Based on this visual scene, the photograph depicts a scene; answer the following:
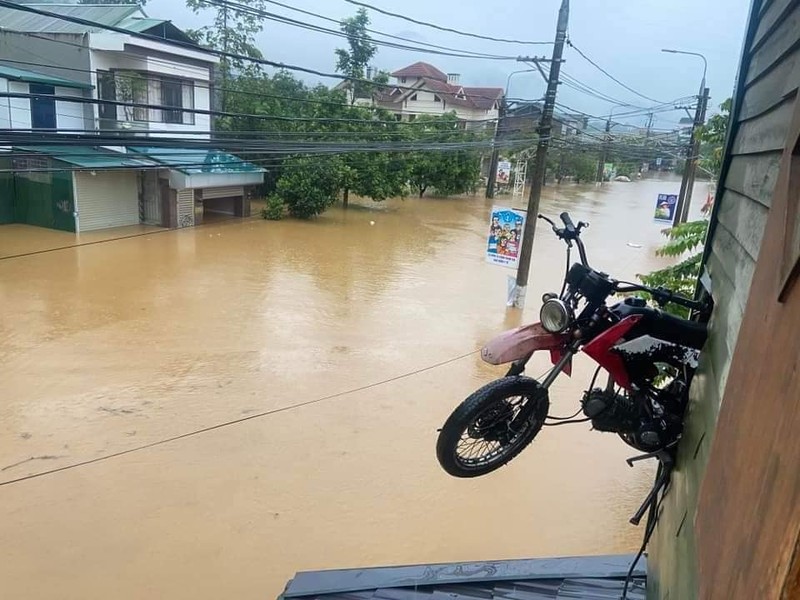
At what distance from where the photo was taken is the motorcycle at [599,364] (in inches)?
92.6

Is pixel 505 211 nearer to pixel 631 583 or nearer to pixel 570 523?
pixel 570 523

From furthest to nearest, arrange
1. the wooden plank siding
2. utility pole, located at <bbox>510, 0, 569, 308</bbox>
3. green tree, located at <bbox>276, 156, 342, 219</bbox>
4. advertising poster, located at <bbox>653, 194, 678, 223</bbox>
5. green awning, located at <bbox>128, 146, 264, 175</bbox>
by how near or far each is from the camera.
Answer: green tree, located at <bbox>276, 156, 342, 219</bbox>, advertising poster, located at <bbox>653, 194, 678, 223</bbox>, green awning, located at <bbox>128, 146, 264, 175</bbox>, utility pole, located at <bbox>510, 0, 569, 308</bbox>, the wooden plank siding

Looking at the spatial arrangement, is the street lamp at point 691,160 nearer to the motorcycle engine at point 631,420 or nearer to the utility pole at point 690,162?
the utility pole at point 690,162

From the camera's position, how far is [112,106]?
16.7m

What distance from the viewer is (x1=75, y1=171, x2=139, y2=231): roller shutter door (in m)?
16.4

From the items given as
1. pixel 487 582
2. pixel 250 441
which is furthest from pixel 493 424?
pixel 250 441

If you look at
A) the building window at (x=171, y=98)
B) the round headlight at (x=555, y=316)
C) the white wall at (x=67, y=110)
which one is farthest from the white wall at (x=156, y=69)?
the round headlight at (x=555, y=316)

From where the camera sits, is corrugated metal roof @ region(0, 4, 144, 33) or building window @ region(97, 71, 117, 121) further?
corrugated metal roof @ region(0, 4, 144, 33)

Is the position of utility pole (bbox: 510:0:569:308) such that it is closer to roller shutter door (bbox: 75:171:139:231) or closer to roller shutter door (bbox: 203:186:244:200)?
roller shutter door (bbox: 203:186:244:200)

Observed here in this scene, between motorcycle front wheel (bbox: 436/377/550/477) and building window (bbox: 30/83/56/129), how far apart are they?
16019 millimetres

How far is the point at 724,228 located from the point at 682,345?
1.72ft

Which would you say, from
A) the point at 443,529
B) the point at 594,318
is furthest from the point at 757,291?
the point at 443,529

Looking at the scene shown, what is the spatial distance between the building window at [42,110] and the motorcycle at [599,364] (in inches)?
632

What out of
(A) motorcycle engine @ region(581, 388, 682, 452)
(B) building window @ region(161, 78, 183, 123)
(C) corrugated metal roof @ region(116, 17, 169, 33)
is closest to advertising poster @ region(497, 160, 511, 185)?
(B) building window @ region(161, 78, 183, 123)
